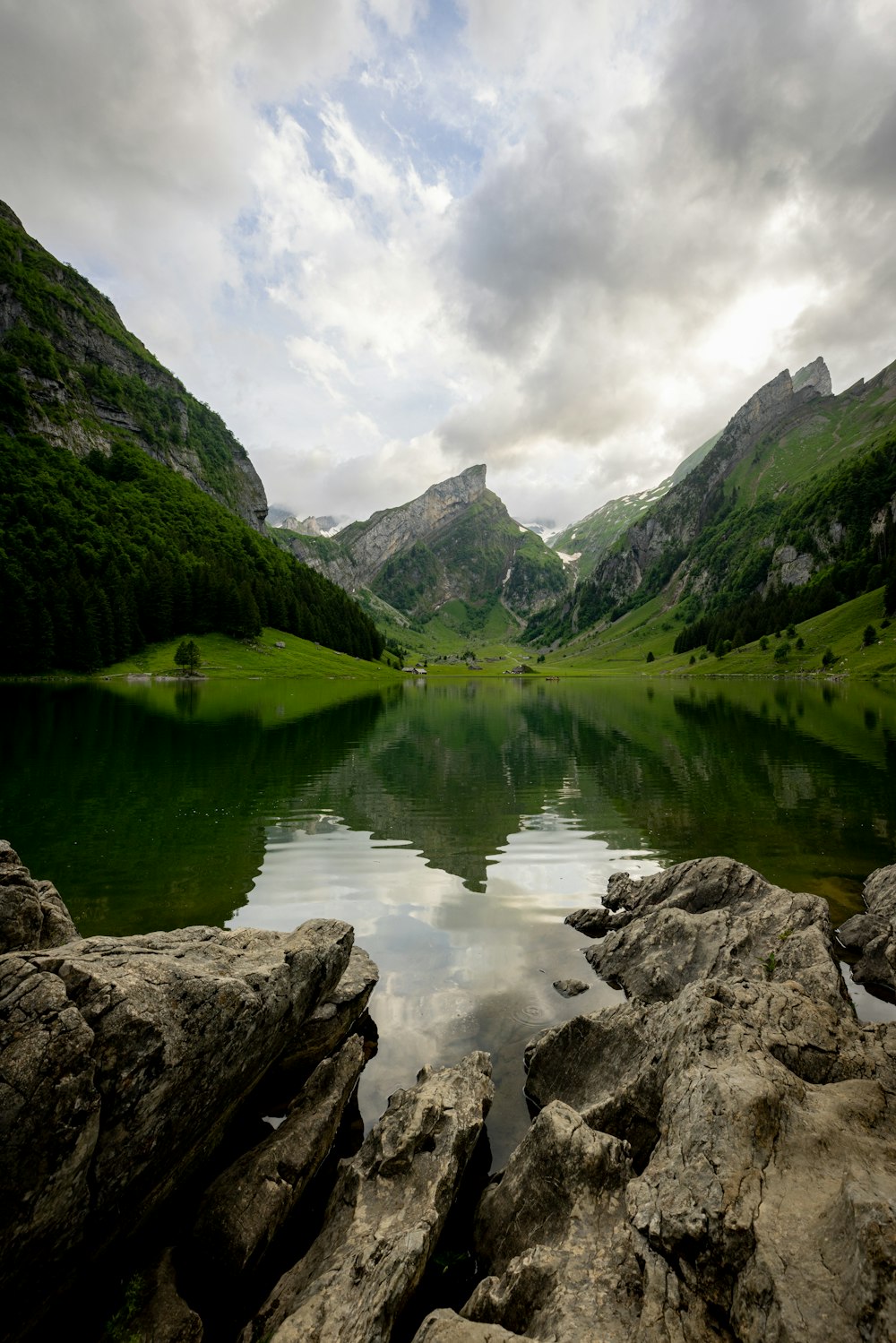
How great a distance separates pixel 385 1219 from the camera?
9.24 meters

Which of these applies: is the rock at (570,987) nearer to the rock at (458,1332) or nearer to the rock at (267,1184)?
the rock at (267,1184)

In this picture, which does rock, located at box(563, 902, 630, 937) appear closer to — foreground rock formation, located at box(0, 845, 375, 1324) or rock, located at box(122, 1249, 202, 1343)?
foreground rock formation, located at box(0, 845, 375, 1324)

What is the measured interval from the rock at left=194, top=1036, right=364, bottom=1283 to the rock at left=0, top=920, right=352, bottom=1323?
2.58ft

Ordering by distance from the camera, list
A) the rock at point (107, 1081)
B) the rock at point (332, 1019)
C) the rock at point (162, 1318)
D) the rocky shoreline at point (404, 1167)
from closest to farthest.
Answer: the rocky shoreline at point (404, 1167), the rock at point (107, 1081), the rock at point (162, 1318), the rock at point (332, 1019)

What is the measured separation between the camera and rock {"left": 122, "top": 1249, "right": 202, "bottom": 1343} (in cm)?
780

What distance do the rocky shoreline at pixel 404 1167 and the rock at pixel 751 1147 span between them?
1.4 inches

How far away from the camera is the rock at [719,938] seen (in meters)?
16.2

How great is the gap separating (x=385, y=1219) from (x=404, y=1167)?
109cm

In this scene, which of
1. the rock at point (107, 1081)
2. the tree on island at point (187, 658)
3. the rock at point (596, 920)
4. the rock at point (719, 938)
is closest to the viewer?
the rock at point (107, 1081)

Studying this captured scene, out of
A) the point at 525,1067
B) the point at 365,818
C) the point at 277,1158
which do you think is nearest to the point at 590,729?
the point at 365,818

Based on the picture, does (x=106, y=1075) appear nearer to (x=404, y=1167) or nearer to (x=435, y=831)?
(x=404, y=1167)

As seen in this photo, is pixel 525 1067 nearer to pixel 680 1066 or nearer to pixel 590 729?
pixel 680 1066

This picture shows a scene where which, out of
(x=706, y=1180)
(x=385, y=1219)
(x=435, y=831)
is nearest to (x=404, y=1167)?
(x=385, y=1219)

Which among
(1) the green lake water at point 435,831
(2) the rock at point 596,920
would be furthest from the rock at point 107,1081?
(2) the rock at point 596,920
